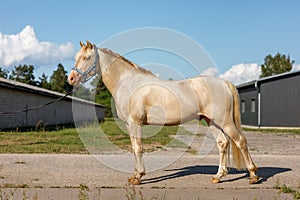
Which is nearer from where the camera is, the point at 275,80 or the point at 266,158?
the point at 266,158

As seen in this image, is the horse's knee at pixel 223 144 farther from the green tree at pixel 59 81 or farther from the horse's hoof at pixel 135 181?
the green tree at pixel 59 81

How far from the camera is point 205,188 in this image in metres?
5.89

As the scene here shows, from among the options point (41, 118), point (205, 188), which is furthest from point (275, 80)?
point (205, 188)

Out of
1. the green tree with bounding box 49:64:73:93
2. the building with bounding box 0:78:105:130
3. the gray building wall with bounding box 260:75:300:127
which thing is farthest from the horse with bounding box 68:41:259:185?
the green tree with bounding box 49:64:73:93

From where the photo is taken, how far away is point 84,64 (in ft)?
20.4

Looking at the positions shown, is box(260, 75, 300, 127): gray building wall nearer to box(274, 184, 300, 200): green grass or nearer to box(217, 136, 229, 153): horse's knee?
box(217, 136, 229, 153): horse's knee

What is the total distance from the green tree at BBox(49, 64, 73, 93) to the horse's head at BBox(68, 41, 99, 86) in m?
75.5

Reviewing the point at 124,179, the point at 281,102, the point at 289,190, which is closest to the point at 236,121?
the point at 289,190

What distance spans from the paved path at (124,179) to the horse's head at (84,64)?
173 centimetres

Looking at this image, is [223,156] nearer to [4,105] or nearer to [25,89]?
[4,105]

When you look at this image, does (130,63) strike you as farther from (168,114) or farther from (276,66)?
(276,66)

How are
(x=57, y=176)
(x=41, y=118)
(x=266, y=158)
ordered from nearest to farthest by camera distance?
(x=57, y=176)
(x=266, y=158)
(x=41, y=118)

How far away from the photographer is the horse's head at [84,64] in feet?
20.3

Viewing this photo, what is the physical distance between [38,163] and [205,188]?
4252mm
